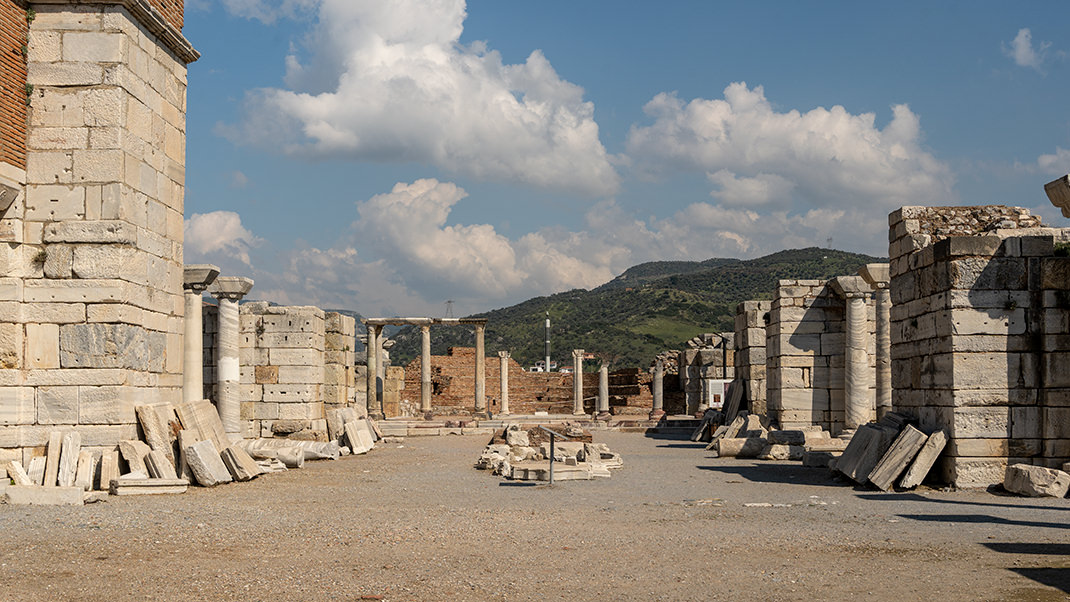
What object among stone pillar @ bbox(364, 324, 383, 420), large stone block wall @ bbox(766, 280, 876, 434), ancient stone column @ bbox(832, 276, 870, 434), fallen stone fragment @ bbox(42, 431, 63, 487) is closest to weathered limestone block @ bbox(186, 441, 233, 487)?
fallen stone fragment @ bbox(42, 431, 63, 487)

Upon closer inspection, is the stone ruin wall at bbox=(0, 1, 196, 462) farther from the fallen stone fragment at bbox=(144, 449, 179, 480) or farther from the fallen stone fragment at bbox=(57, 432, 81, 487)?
the fallen stone fragment at bbox=(144, 449, 179, 480)

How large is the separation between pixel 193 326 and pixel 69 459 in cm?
550

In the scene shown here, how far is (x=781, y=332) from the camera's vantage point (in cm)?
1994

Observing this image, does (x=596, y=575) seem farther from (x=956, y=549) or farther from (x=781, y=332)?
(x=781, y=332)

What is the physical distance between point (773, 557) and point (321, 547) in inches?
142

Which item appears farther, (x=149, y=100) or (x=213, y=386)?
(x=213, y=386)

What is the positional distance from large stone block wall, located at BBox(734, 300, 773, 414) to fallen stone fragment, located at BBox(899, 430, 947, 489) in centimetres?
1024

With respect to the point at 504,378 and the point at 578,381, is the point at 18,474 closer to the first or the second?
the point at 504,378

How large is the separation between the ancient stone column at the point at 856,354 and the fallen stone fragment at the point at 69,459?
14088 mm

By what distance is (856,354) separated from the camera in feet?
62.4

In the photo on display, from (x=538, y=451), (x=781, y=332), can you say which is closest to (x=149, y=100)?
(x=538, y=451)

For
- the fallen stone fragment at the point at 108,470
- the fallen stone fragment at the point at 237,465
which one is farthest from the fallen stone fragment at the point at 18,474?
the fallen stone fragment at the point at 237,465

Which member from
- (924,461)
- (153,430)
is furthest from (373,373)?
(924,461)

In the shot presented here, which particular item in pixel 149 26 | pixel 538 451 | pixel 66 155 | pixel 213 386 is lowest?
pixel 538 451
